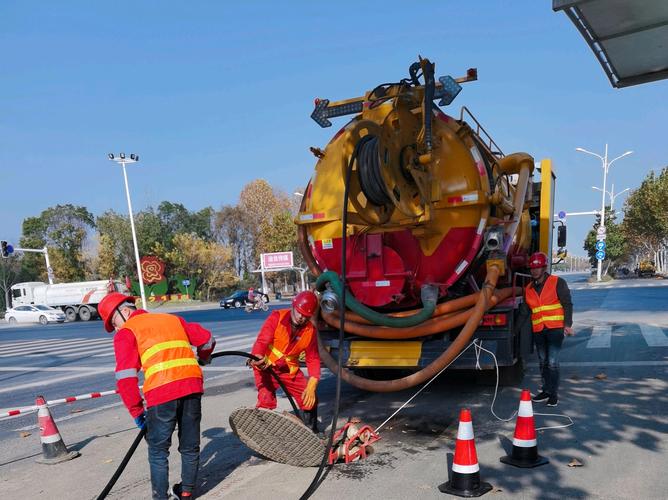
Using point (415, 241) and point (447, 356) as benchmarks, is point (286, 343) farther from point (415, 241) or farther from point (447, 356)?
point (415, 241)

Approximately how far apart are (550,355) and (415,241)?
1962 mm

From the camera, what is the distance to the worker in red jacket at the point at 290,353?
15.8 feet

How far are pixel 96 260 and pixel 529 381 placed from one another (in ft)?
171

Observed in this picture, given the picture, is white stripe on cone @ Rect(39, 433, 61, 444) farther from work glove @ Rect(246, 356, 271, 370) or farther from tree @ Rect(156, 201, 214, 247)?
tree @ Rect(156, 201, 214, 247)

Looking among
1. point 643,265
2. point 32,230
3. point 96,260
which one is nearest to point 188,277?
point 96,260

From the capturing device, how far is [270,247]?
51.3m

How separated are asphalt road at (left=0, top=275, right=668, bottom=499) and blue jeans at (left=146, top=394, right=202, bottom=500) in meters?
0.45

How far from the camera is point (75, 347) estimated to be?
52.5 ft

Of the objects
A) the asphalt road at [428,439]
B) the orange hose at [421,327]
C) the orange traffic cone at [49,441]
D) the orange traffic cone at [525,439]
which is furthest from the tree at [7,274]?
the orange traffic cone at [525,439]

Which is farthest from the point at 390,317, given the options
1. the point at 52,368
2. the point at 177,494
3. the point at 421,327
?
the point at 52,368

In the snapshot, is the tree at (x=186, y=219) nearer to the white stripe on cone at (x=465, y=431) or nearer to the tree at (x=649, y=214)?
the tree at (x=649, y=214)

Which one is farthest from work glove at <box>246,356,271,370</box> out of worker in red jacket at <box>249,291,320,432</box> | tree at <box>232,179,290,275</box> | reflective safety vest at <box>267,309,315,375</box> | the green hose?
tree at <box>232,179,290,275</box>

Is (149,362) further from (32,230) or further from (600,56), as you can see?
(32,230)

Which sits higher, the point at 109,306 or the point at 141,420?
the point at 109,306
